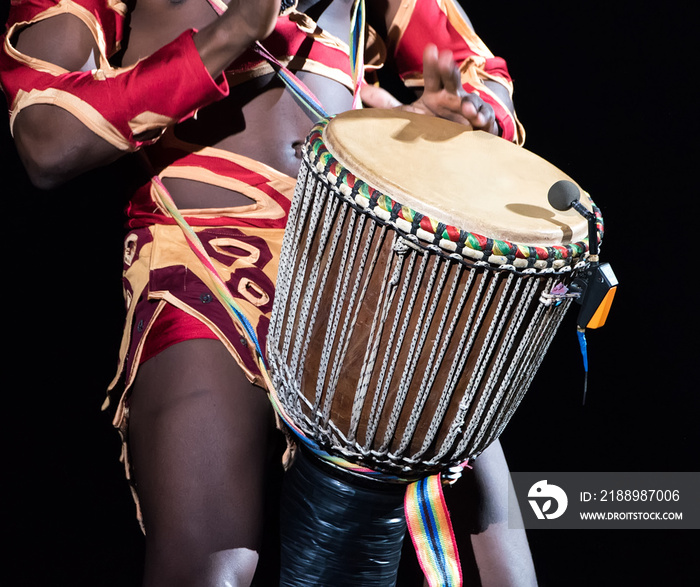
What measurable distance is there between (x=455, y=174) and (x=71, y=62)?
2.20ft

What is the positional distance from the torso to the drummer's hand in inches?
9.3

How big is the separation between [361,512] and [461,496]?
28 centimetres

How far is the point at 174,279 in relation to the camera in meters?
1.40

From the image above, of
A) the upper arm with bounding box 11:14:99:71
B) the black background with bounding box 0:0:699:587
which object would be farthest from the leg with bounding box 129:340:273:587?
the black background with bounding box 0:0:699:587

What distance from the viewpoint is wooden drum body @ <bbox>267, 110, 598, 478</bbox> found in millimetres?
1094

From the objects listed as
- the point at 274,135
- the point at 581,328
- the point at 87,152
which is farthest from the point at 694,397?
the point at 87,152

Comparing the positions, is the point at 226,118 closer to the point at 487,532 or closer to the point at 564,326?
the point at 487,532

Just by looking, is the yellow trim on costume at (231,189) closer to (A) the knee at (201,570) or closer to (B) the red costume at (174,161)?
(B) the red costume at (174,161)

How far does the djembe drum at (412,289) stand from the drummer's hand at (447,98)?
0.24ft

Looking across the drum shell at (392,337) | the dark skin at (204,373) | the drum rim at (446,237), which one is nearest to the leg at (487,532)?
the dark skin at (204,373)

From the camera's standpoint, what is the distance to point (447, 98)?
4.49 feet

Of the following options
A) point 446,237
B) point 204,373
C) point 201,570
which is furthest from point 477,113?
point 201,570

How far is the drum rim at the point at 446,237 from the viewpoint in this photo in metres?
1.07

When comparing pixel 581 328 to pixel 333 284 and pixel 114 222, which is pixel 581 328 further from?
pixel 114 222
